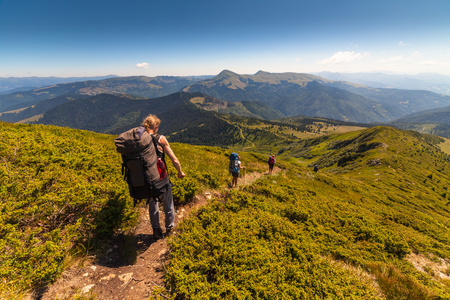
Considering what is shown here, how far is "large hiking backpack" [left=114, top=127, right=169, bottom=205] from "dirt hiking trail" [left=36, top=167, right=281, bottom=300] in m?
1.61

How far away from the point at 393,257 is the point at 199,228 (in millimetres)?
8882

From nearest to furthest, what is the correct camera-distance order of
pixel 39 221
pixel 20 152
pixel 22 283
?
pixel 22 283
pixel 39 221
pixel 20 152

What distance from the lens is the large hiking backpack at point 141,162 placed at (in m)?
4.90

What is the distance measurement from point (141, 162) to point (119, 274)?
289 centimetres

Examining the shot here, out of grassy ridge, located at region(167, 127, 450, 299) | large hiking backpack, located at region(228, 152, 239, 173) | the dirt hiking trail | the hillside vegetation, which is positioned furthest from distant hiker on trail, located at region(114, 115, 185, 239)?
large hiking backpack, located at region(228, 152, 239, 173)

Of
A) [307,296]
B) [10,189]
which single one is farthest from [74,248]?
[307,296]

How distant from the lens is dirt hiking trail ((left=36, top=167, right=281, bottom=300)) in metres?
3.73

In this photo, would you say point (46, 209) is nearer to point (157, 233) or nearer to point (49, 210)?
point (49, 210)

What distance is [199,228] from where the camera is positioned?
580 cm

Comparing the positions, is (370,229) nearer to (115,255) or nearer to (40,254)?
(115,255)

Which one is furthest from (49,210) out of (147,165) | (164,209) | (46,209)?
(164,209)

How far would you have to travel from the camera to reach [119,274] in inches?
175

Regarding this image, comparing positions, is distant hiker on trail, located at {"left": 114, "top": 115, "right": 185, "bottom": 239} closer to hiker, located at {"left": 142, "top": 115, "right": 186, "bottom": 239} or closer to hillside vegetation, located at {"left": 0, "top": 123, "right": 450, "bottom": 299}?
hiker, located at {"left": 142, "top": 115, "right": 186, "bottom": 239}

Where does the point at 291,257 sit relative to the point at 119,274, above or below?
below
